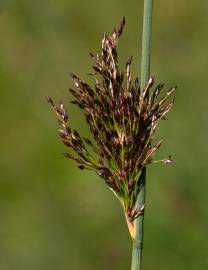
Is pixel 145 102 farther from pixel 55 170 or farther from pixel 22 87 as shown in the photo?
pixel 22 87

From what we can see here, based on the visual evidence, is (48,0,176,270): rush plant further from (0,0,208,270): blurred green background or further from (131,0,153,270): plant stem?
(0,0,208,270): blurred green background

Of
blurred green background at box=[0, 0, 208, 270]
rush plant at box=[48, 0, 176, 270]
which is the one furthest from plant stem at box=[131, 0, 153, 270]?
blurred green background at box=[0, 0, 208, 270]

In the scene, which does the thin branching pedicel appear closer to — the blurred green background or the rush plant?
the rush plant

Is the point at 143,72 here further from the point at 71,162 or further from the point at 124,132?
the point at 71,162

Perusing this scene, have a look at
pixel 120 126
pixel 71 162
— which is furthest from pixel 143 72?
pixel 71 162

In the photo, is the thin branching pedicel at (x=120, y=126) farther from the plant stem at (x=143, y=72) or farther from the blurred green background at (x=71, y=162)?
the blurred green background at (x=71, y=162)

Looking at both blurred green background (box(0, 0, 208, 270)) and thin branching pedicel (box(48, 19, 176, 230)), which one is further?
blurred green background (box(0, 0, 208, 270))

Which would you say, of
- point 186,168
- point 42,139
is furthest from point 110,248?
point 42,139
